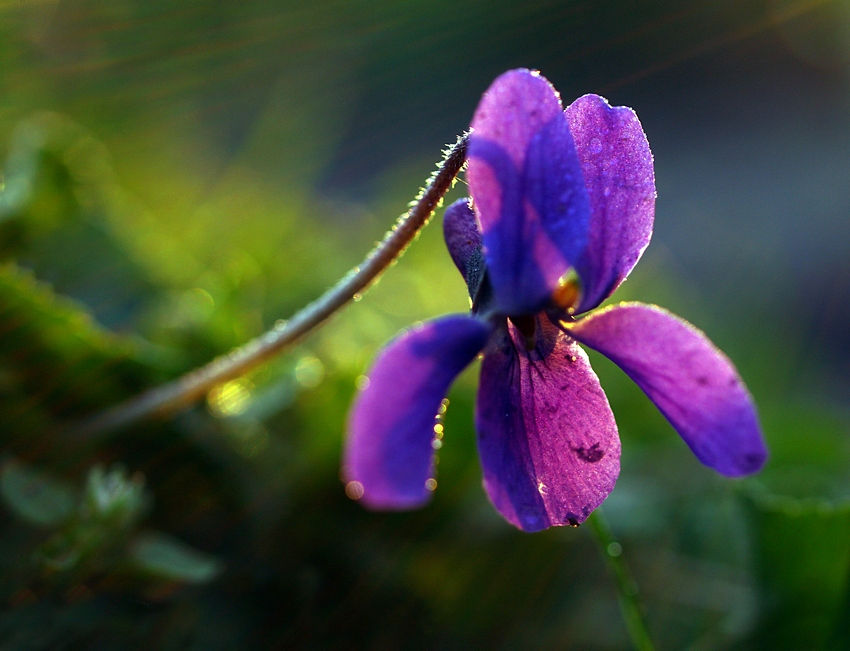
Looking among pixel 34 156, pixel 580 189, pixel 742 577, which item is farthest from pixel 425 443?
pixel 34 156

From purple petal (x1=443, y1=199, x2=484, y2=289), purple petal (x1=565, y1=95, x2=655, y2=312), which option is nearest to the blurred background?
purple petal (x1=443, y1=199, x2=484, y2=289)

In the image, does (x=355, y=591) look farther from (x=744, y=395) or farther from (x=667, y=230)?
(x=667, y=230)

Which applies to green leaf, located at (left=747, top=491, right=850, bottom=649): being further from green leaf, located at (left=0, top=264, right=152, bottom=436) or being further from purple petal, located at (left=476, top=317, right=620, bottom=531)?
green leaf, located at (left=0, top=264, right=152, bottom=436)

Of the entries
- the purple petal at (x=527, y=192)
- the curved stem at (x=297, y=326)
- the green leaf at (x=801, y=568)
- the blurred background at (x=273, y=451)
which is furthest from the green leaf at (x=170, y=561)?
the green leaf at (x=801, y=568)

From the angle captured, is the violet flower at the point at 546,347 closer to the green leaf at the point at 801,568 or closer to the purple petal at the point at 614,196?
the purple petal at the point at 614,196

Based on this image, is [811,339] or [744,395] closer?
[744,395]

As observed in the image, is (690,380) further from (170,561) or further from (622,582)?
(170,561)
